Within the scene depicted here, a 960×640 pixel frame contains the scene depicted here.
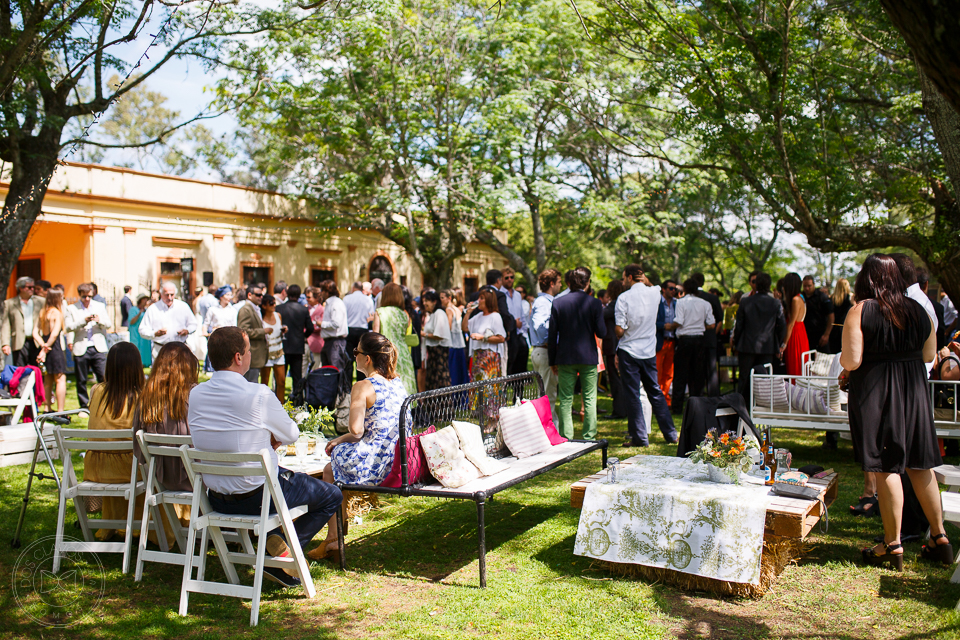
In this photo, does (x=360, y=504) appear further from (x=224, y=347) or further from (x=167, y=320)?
(x=167, y=320)

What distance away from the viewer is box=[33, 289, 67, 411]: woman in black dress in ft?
32.6

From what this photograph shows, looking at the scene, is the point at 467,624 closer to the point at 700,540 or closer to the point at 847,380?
the point at 700,540

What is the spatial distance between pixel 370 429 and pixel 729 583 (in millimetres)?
2249

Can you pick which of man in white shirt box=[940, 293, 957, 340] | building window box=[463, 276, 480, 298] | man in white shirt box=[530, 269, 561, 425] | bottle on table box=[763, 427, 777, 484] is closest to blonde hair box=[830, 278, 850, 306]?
man in white shirt box=[940, 293, 957, 340]

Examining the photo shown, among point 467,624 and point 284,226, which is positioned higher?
point 284,226

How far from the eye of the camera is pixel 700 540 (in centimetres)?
407

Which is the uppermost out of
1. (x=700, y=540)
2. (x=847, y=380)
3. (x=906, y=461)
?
(x=847, y=380)

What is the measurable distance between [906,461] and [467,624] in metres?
2.63

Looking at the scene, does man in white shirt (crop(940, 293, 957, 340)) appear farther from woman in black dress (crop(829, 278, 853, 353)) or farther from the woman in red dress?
the woman in red dress

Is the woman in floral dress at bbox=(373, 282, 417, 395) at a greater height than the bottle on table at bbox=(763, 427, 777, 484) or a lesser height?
Result: greater

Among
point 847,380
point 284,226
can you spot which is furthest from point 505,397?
point 284,226

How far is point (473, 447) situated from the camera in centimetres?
490

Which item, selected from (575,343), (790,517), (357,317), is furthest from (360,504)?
(357,317)

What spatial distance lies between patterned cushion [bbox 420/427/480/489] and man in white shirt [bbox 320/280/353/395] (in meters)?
5.14
